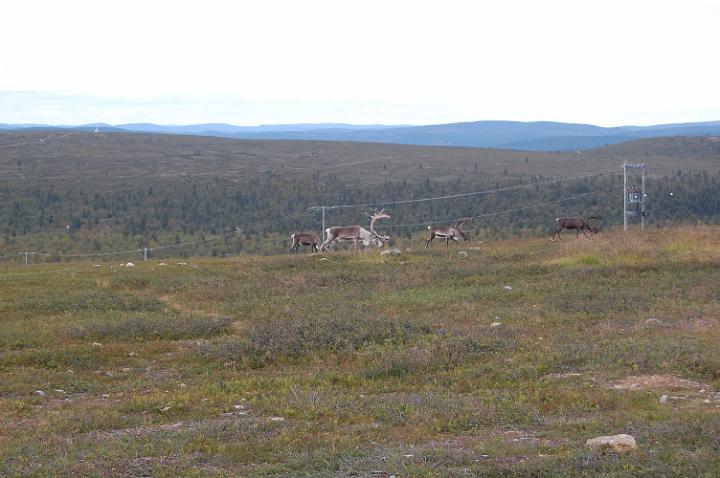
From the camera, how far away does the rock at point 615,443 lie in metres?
9.27

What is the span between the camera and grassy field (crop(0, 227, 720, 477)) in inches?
373

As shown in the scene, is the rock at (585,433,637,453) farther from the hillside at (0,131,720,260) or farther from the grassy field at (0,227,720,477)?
the hillside at (0,131,720,260)

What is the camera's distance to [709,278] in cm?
2269

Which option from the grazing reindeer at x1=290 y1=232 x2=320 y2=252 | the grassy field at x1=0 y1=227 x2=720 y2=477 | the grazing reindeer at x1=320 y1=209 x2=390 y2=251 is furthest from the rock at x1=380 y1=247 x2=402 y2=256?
the grazing reindeer at x1=290 y1=232 x2=320 y2=252

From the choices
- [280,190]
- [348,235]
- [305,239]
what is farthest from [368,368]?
[280,190]

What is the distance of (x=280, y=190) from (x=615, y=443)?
64316 millimetres

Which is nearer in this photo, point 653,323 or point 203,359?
point 203,359

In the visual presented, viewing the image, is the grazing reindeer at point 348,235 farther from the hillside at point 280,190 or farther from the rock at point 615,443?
the rock at point 615,443

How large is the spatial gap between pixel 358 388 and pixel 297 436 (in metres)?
3.31

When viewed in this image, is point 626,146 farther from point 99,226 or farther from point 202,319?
point 202,319

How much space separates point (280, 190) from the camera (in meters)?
72.8

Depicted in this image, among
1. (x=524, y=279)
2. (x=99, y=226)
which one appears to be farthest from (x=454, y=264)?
(x=99, y=226)

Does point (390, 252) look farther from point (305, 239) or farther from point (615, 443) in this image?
point (615, 443)

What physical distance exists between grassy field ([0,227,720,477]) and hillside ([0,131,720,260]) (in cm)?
2262
